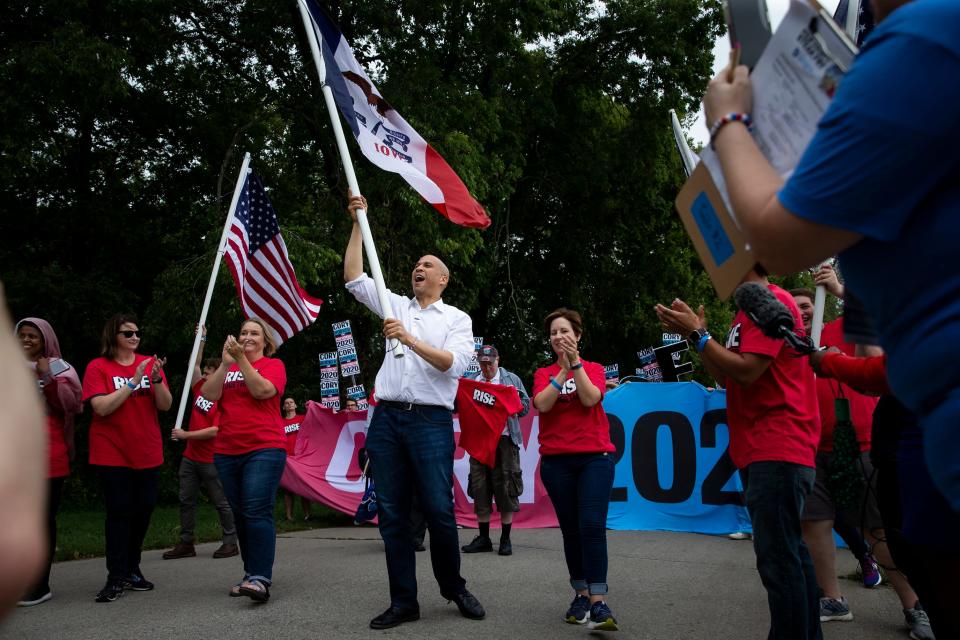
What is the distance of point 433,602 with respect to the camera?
626 centimetres

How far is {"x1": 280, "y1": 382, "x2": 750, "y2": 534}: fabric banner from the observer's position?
10.9 metres

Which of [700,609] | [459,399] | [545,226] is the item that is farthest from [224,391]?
[545,226]

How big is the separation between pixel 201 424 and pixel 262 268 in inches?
85.6

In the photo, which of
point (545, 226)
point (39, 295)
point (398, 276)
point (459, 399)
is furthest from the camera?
point (545, 226)

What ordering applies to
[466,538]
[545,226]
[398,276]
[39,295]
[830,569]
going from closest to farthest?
1. [830,569]
2. [466,538]
3. [398,276]
4. [39,295]
5. [545,226]

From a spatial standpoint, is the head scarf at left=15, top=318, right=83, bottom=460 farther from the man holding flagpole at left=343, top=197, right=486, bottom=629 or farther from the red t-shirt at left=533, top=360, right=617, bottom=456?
the red t-shirt at left=533, top=360, right=617, bottom=456

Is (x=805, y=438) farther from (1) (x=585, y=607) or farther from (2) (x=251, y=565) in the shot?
(2) (x=251, y=565)

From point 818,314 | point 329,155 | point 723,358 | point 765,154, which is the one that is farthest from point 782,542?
point 329,155

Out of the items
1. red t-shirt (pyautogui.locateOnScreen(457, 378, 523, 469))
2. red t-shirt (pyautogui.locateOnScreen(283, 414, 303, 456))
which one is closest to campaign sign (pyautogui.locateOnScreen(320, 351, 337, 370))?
red t-shirt (pyautogui.locateOnScreen(283, 414, 303, 456))

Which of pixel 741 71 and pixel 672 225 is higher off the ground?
pixel 672 225

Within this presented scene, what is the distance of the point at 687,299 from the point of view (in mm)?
25234

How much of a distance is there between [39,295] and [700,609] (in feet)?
52.7

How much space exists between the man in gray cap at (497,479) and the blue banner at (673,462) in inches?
78.1

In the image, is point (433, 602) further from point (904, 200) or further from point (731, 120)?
point (904, 200)
